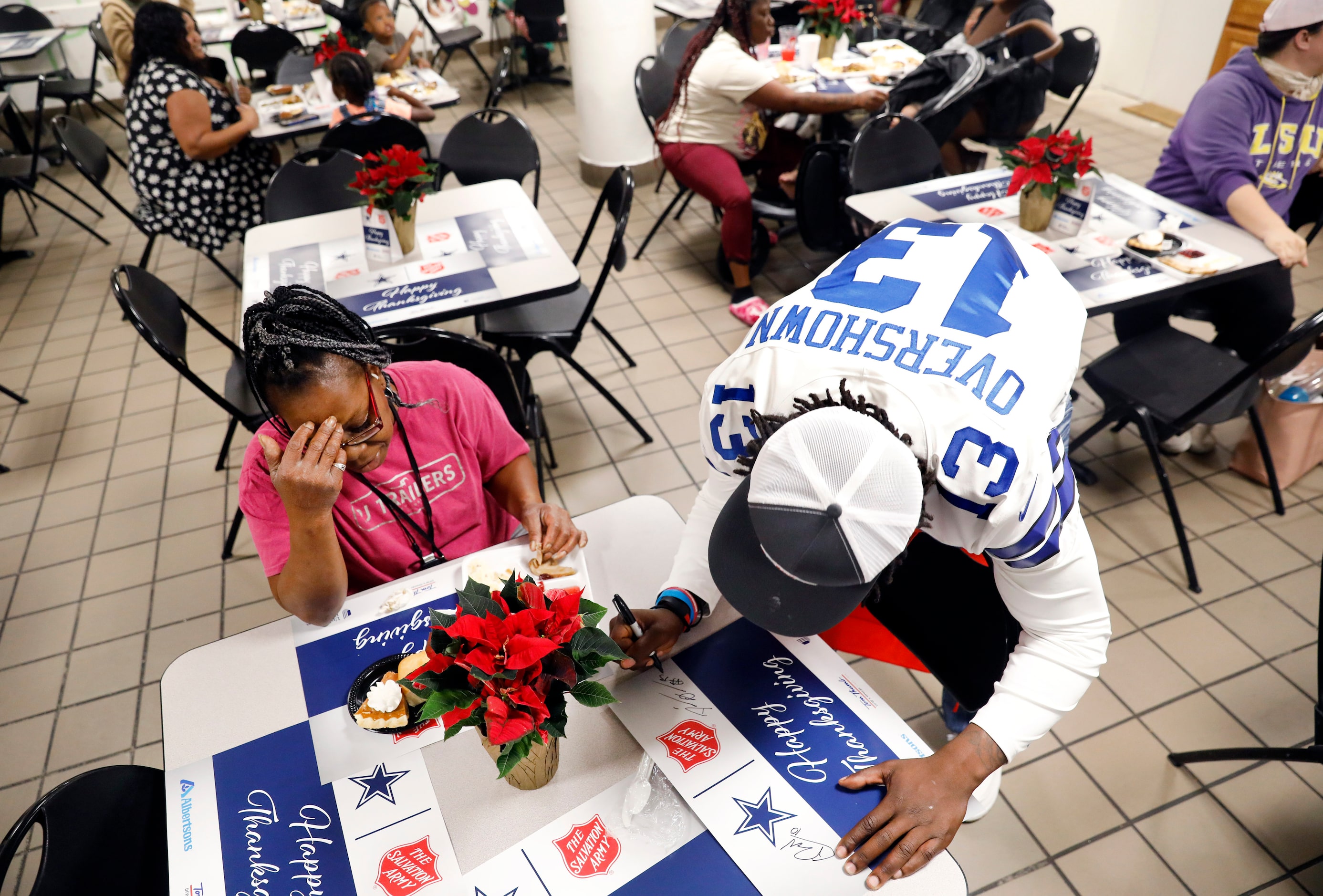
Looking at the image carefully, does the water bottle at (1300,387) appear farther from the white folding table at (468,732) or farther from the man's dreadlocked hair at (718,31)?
the man's dreadlocked hair at (718,31)

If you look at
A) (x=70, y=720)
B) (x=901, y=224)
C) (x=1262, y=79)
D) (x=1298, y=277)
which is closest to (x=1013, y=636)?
(x=901, y=224)

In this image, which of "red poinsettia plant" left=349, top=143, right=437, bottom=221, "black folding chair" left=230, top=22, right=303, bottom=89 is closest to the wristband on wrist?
"red poinsettia plant" left=349, top=143, right=437, bottom=221

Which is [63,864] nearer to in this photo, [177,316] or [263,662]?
[263,662]

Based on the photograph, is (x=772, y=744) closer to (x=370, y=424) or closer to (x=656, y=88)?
(x=370, y=424)

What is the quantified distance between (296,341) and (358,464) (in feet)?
0.83

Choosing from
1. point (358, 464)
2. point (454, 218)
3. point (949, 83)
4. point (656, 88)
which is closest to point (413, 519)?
point (358, 464)

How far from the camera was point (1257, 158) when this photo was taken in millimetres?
2594

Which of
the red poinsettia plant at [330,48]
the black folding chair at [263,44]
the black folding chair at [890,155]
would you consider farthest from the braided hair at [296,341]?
the black folding chair at [263,44]

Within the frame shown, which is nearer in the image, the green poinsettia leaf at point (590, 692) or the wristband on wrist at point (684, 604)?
the green poinsettia leaf at point (590, 692)

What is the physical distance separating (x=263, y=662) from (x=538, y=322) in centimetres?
170

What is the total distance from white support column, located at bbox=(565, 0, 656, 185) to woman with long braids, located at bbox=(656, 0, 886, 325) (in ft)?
1.90

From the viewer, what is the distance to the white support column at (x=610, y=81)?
14.5 feet

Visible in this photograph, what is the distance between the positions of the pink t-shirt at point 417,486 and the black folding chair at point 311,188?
1.83m
